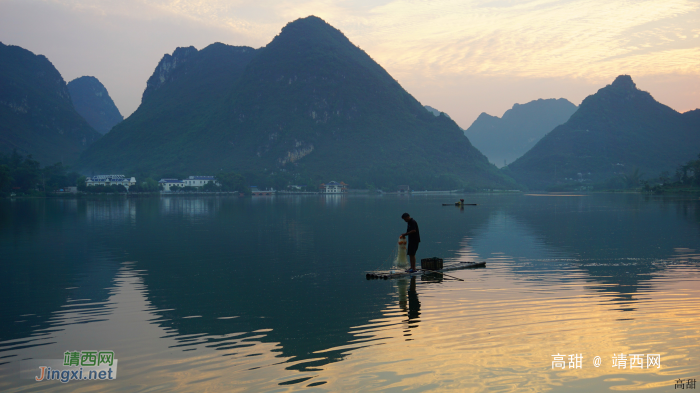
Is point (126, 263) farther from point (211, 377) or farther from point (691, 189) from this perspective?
point (691, 189)

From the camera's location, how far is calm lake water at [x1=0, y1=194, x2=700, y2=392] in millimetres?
11469

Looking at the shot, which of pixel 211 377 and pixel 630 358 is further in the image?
pixel 630 358

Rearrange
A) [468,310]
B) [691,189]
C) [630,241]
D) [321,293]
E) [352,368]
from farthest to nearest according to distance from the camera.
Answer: [691,189]
[630,241]
[321,293]
[468,310]
[352,368]

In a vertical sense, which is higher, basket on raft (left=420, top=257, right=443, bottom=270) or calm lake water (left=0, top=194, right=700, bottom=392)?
basket on raft (left=420, top=257, right=443, bottom=270)

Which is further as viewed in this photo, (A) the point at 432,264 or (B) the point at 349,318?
(A) the point at 432,264

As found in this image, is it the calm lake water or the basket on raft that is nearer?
the calm lake water

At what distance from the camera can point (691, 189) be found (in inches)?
6698

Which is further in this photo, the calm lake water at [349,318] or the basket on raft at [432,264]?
the basket on raft at [432,264]

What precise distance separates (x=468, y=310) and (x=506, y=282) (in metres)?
6.33

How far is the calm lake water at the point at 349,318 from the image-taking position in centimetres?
1147

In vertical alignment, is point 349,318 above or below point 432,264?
below

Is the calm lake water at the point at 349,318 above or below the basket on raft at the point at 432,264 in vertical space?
below

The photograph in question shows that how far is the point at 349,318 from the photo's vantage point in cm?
1673

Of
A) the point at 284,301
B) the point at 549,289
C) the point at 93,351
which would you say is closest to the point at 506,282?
the point at 549,289
